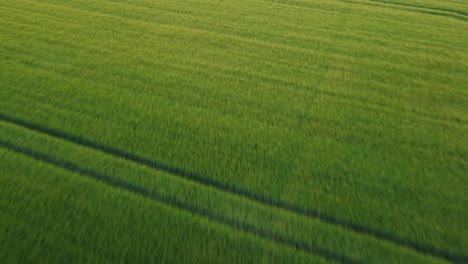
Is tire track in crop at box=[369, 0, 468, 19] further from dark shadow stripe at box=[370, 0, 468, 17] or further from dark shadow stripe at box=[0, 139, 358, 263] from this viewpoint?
dark shadow stripe at box=[0, 139, 358, 263]

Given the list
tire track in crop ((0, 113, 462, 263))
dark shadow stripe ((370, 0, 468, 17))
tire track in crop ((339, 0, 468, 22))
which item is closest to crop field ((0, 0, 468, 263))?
tire track in crop ((0, 113, 462, 263))

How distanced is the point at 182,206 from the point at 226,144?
0.85m

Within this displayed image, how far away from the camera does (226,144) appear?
311cm

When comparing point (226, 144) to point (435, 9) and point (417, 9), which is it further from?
point (435, 9)

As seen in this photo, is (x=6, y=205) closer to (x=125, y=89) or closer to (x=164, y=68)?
(x=125, y=89)

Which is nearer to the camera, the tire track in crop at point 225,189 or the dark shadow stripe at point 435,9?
the tire track in crop at point 225,189

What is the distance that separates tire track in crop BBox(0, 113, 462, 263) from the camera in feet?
7.54

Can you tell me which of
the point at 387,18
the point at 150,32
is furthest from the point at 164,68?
the point at 387,18

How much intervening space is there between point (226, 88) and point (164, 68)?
997mm

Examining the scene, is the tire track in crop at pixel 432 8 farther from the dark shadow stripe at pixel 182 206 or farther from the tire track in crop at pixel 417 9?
the dark shadow stripe at pixel 182 206

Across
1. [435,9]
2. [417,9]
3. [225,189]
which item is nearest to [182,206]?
[225,189]

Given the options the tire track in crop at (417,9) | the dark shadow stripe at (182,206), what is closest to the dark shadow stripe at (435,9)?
the tire track in crop at (417,9)

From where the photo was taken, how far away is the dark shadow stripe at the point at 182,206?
2242mm

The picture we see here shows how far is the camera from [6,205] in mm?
2412
